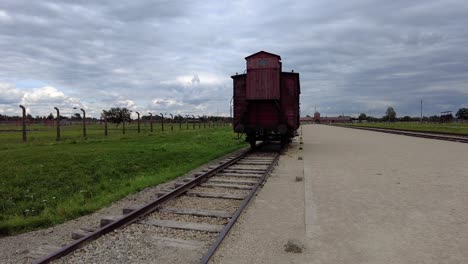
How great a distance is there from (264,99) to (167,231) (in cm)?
1181

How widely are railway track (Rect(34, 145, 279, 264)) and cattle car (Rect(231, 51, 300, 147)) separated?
8.71 metres

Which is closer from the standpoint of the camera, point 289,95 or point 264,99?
point 264,99

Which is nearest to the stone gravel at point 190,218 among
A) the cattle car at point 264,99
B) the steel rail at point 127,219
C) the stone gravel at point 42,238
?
the steel rail at point 127,219

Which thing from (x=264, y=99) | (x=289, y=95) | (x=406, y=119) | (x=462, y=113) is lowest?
(x=264, y=99)

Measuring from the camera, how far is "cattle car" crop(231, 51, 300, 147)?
16.6 m

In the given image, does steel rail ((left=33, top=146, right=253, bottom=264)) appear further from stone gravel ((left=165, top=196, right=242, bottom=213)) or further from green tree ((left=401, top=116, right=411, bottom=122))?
green tree ((left=401, top=116, right=411, bottom=122))

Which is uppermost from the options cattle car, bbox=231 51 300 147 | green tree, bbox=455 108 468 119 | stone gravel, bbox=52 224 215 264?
green tree, bbox=455 108 468 119

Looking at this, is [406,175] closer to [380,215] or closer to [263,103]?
[380,215]

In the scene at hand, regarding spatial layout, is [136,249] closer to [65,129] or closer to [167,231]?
[167,231]

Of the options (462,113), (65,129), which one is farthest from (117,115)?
(462,113)

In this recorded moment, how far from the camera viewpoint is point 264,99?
16.6 metres

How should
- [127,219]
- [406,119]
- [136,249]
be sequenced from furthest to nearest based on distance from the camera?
[406,119], [127,219], [136,249]

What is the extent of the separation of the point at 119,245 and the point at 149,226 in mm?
868

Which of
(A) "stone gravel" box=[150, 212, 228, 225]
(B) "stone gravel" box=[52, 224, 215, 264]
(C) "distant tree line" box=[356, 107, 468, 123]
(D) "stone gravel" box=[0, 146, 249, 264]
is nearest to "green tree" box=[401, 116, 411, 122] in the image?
(C) "distant tree line" box=[356, 107, 468, 123]
